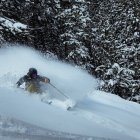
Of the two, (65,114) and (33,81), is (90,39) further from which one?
(65,114)

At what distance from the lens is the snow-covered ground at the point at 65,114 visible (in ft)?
28.3

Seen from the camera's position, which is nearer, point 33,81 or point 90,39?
point 33,81

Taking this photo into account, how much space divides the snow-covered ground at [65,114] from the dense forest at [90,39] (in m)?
5.53

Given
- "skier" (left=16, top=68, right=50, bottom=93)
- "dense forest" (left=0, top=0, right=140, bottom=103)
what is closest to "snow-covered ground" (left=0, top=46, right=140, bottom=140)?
"skier" (left=16, top=68, right=50, bottom=93)

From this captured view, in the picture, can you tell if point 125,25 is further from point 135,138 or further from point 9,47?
point 135,138

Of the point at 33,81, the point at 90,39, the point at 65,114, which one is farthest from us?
the point at 90,39

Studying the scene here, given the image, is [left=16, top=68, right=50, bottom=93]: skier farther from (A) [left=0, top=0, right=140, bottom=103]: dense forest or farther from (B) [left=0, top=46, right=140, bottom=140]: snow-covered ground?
(A) [left=0, top=0, right=140, bottom=103]: dense forest

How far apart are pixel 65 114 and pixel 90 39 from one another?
579 inches

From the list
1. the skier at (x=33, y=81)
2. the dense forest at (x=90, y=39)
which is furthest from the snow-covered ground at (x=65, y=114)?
the dense forest at (x=90, y=39)

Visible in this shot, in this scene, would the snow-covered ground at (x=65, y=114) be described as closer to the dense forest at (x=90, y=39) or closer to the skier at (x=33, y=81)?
the skier at (x=33, y=81)

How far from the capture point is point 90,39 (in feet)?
83.9

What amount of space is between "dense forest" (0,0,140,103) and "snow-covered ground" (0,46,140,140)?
5.53m

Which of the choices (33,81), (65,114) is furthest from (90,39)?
(65,114)

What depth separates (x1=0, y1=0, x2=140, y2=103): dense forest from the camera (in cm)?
2331
